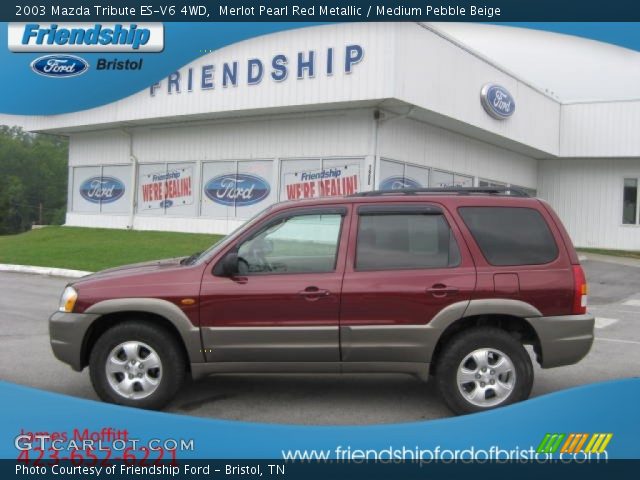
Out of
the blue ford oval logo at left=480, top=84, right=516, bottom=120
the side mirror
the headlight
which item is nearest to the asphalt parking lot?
the headlight

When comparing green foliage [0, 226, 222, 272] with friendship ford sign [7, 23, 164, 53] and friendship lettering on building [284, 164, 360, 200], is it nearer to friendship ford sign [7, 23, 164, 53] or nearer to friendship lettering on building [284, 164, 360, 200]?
friendship lettering on building [284, 164, 360, 200]

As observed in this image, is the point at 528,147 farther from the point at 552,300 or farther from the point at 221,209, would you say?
the point at 552,300

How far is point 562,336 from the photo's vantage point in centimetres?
499

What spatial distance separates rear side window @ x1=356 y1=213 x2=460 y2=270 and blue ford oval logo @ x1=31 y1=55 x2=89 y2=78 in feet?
41.1

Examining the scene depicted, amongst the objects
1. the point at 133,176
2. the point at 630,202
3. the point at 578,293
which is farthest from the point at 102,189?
the point at 630,202

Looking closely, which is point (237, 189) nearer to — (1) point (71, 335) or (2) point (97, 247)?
(2) point (97, 247)


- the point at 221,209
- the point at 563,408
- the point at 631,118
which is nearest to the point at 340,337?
the point at 563,408

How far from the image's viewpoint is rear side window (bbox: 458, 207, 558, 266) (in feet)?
16.7

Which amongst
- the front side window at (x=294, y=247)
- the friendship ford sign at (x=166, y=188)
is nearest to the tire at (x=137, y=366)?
the front side window at (x=294, y=247)

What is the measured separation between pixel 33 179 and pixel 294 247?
7954 cm

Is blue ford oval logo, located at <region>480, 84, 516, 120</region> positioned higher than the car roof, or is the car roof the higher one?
blue ford oval logo, located at <region>480, 84, 516, 120</region>

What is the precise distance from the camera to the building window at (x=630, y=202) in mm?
26062
